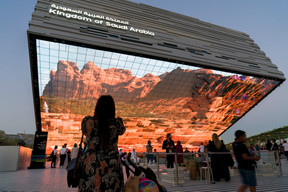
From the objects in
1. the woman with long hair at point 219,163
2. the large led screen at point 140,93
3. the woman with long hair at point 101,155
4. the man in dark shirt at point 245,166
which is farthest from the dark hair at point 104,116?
the large led screen at point 140,93

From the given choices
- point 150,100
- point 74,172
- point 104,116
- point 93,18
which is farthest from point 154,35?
point 74,172

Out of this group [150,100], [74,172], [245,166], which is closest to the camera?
[74,172]

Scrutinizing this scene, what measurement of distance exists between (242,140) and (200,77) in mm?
25391

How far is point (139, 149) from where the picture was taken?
36.0 meters

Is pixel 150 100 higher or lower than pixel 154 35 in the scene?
lower

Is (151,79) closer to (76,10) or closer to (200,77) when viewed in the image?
(200,77)

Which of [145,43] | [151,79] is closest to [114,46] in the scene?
[145,43]

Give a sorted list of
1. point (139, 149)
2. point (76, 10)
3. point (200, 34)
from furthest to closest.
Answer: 1. point (139, 149)
2. point (200, 34)
3. point (76, 10)

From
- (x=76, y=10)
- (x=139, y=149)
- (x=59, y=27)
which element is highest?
(x=76, y=10)

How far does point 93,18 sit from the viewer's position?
Answer: 22.5m

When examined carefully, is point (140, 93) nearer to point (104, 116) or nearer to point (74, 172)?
point (104, 116)

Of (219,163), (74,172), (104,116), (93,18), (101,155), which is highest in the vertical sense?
(93,18)

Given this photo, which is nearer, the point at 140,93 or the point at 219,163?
the point at 219,163

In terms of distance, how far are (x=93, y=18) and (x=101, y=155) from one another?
23935mm
